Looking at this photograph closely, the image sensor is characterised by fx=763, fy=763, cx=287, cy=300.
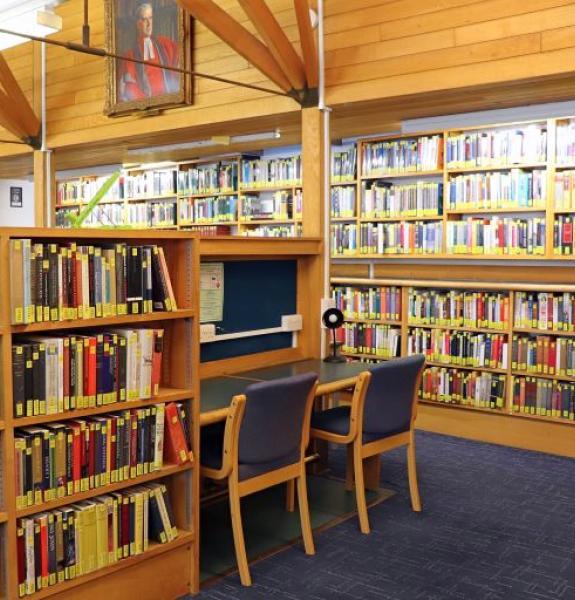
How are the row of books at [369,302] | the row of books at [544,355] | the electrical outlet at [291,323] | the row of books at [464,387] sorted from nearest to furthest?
the electrical outlet at [291,323]
the row of books at [544,355]
the row of books at [464,387]
the row of books at [369,302]

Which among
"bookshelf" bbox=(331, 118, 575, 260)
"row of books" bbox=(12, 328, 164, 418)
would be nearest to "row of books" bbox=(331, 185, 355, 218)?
"bookshelf" bbox=(331, 118, 575, 260)

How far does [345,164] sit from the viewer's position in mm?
7090

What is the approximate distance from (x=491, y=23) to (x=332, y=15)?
117 cm

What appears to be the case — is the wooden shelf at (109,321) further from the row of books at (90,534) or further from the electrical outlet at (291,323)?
the electrical outlet at (291,323)

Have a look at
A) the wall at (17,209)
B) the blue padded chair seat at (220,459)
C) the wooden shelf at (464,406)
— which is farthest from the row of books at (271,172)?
the wall at (17,209)

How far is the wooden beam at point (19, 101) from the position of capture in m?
6.64

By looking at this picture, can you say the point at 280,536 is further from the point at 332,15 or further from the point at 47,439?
the point at 332,15

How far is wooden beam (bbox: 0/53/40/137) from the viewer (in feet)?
21.8

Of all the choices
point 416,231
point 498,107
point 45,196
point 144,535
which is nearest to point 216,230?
point 45,196

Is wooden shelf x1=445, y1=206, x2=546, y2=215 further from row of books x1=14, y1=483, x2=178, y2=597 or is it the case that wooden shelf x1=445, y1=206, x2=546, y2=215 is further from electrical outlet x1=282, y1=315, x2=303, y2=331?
row of books x1=14, y1=483, x2=178, y2=597

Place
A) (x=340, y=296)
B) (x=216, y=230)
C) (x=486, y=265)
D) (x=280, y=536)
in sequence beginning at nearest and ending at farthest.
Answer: (x=280, y=536) → (x=486, y=265) → (x=340, y=296) → (x=216, y=230)

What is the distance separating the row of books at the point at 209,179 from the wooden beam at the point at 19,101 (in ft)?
5.95

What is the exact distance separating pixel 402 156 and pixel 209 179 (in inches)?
101

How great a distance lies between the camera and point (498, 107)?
5395 millimetres
